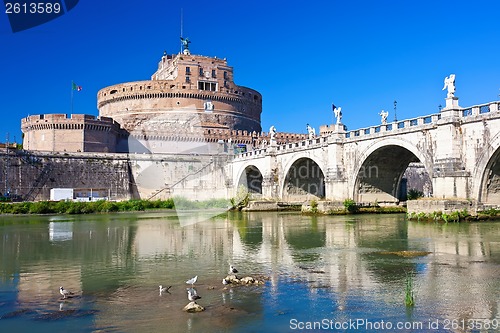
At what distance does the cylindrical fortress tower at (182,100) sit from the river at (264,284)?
53.3 metres

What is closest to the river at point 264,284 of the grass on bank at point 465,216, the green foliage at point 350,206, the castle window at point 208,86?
the grass on bank at point 465,216

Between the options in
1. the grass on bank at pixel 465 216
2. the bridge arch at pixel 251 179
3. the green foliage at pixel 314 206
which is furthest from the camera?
the bridge arch at pixel 251 179

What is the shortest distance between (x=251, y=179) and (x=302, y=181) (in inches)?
516

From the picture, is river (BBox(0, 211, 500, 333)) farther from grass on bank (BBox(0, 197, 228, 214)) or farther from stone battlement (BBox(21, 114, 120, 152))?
stone battlement (BBox(21, 114, 120, 152))

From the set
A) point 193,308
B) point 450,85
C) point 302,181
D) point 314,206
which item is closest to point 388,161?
point 314,206

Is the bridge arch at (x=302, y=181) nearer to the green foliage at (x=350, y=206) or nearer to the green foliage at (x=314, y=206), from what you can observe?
the green foliage at (x=314, y=206)

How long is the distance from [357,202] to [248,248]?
20.3 meters

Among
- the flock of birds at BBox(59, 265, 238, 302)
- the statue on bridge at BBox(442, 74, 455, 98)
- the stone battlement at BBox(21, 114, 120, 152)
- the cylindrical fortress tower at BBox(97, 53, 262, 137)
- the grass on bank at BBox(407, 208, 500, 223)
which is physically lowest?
the flock of birds at BBox(59, 265, 238, 302)

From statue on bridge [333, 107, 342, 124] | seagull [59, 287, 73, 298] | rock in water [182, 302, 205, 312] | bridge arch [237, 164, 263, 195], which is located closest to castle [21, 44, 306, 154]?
bridge arch [237, 164, 263, 195]

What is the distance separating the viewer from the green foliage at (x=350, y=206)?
114 feet

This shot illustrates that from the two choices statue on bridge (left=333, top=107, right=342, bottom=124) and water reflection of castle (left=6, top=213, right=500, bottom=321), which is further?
statue on bridge (left=333, top=107, right=342, bottom=124)

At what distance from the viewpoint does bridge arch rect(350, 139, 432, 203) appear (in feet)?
113

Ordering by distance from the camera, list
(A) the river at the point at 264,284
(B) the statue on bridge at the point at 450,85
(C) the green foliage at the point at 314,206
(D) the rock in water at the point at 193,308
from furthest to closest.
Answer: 1. (C) the green foliage at the point at 314,206
2. (B) the statue on bridge at the point at 450,85
3. (D) the rock in water at the point at 193,308
4. (A) the river at the point at 264,284

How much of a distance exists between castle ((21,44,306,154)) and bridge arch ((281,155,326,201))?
61.4ft
